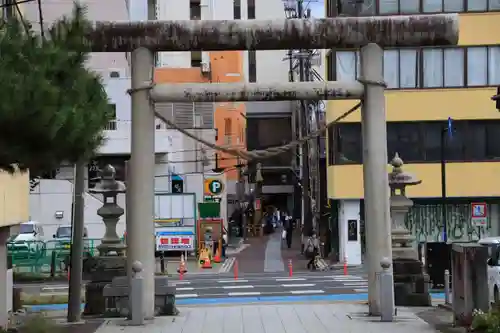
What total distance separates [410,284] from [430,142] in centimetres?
2135

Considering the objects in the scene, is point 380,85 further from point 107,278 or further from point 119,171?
point 119,171

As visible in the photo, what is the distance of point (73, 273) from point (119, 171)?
1019 inches

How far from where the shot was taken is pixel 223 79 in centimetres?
6328

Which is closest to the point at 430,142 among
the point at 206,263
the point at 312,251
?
the point at 312,251

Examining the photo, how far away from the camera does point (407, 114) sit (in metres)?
39.3

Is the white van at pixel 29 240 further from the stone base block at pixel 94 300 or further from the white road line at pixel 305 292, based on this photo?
the stone base block at pixel 94 300

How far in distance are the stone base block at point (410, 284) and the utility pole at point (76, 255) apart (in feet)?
24.2

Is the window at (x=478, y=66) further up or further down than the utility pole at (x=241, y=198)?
further up

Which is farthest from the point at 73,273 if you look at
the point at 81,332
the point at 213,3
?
the point at 213,3

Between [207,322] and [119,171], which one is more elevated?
[119,171]

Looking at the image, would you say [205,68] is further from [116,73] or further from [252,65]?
[252,65]

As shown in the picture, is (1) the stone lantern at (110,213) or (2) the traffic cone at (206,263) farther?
(2) the traffic cone at (206,263)

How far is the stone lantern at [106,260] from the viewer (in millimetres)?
18297

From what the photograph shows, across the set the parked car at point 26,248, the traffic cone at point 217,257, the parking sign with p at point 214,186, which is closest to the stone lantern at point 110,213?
the parked car at point 26,248
